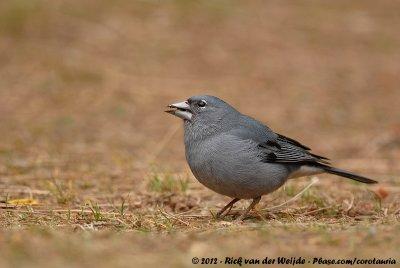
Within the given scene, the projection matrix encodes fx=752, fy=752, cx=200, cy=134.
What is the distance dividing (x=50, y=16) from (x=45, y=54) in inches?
57.7

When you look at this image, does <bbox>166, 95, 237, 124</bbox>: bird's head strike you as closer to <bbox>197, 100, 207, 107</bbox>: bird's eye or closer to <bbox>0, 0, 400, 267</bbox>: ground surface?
<bbox>197, 100, 207, 107</bbox>: bird's eye

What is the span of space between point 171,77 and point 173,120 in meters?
1.41

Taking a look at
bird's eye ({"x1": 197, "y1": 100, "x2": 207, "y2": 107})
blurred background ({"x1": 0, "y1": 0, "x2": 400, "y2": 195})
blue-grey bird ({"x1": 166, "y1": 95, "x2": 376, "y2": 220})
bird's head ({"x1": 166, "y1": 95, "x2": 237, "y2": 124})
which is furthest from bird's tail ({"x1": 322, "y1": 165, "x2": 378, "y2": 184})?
blurred background ({"x1": 0, "y1": 0, "x2": 400, "y2": 195})

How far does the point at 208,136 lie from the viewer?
637 centimetres

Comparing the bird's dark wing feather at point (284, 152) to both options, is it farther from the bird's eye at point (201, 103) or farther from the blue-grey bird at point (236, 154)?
the bird's eye at point (201, 103)

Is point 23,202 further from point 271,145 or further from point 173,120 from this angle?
point 173,120

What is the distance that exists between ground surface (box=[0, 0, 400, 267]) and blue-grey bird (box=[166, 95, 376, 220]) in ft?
1.03

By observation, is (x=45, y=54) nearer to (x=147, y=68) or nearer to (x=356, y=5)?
(x=147, y=68)

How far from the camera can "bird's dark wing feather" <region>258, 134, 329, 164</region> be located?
6.41m

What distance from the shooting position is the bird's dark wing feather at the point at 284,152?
6.41 metres

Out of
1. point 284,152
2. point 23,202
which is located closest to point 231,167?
point 284,152

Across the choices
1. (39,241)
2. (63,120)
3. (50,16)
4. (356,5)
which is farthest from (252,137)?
(356,5)

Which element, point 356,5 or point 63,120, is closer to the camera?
point 63,120

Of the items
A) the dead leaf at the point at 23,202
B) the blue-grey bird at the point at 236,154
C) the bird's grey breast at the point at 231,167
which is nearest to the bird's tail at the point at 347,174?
the blue-grey bird at the point at 236,154
